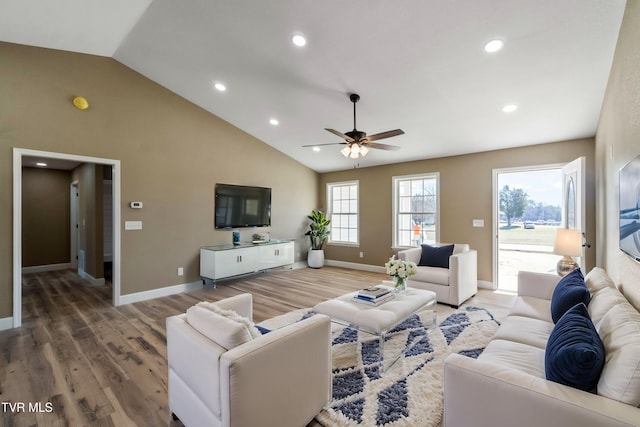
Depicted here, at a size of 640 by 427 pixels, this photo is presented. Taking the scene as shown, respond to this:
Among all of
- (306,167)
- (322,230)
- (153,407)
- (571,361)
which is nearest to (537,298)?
(571,361)

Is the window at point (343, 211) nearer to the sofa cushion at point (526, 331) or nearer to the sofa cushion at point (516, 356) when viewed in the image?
the sofa cushion at point (526, 331)

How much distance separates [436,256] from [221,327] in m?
3.83

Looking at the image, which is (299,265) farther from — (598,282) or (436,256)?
(598,282)

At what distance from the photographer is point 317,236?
7180 mm

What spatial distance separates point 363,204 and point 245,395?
18.9 feet

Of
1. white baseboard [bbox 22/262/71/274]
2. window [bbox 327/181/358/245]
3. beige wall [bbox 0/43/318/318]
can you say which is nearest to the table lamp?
window [bbox 327/181/358/245]

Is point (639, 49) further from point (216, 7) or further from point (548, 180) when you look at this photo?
point (548, 180)

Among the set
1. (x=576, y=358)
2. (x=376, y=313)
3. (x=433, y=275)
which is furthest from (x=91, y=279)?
(x=576, y=358)

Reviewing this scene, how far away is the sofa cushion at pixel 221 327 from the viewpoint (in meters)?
1.48

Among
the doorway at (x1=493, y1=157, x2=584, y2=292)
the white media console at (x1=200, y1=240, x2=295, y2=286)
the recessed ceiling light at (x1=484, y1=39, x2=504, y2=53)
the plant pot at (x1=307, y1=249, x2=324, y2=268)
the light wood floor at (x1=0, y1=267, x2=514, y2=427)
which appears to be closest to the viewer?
the light wood floor at (x1=0, y1=267, x2=514, y2=427)

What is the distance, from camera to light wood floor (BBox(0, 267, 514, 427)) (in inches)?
77.3

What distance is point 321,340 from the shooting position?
180cm

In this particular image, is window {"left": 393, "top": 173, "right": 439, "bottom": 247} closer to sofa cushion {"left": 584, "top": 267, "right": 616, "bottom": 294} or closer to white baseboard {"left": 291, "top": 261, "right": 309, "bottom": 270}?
white baseboard {"left": 291, "top": 261, "right": 309, "bottom": 270}

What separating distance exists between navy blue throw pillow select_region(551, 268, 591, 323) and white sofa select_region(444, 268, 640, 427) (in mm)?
104
